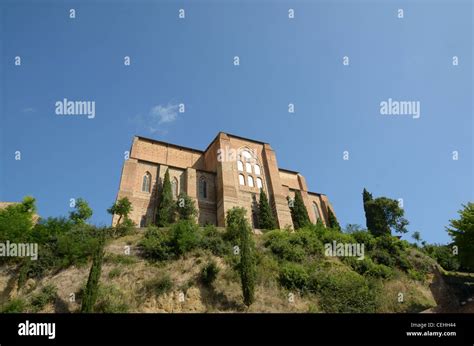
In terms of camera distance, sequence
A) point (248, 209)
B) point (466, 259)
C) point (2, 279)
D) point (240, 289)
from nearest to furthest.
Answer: point (240, 289) → point (2, 279) → point (466, 259) → point (248, 209)

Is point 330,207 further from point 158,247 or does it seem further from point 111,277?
point 111,277

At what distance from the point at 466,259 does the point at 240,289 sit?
1658 centimetres

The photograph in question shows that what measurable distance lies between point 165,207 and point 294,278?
1618 cm

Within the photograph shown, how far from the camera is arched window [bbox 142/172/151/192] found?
35616 millimetres

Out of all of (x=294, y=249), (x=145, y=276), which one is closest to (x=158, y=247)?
(x=145, y=276)

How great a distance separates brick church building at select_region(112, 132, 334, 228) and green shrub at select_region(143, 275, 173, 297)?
13.1m

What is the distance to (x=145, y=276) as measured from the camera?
20.0 metres

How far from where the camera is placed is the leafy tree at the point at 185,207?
32562mm

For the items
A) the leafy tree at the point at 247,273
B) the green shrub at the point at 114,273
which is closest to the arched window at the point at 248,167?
the leafy tree at the point at 247,273

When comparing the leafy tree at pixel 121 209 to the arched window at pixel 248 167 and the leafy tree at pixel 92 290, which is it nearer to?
the leafy tree at pixel 92 290

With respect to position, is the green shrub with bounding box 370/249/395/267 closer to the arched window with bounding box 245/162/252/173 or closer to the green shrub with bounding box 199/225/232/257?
the green shrub with bounding box 199/225/232/257

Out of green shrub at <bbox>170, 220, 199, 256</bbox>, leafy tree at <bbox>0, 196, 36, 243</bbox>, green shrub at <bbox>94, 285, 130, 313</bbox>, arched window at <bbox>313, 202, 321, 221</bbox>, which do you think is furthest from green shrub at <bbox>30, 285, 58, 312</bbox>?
arched window at <bbox>313, 202, 321, 221</bbox>

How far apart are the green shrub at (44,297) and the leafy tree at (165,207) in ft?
40.4

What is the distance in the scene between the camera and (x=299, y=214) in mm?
37844
